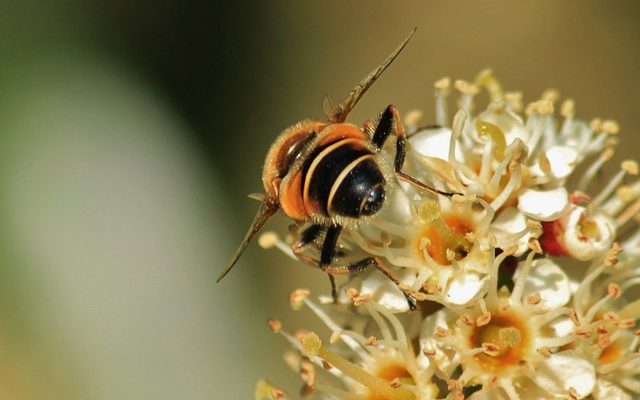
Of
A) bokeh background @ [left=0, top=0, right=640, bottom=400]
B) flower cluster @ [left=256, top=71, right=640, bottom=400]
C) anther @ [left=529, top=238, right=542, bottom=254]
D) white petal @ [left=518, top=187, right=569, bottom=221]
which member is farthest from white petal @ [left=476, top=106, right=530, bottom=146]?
bokeh background @ [left=0, top=0, right=640, bottom=400]

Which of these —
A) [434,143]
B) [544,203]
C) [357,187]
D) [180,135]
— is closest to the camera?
[357,187]

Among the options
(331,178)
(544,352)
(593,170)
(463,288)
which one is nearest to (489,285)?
(463,288)

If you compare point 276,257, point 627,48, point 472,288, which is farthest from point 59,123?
point 472,288

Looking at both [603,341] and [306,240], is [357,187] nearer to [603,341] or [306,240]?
[306,240]

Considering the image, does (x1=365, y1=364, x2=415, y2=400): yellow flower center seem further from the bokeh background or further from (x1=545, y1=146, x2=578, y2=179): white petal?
the bokeh background

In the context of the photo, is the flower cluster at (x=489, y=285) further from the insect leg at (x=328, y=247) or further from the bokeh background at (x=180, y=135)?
the bokeh background at (x=180, y=135)

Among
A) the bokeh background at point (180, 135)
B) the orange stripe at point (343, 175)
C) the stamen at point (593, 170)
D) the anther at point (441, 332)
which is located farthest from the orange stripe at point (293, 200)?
the bokeh background at point (180, 135)
